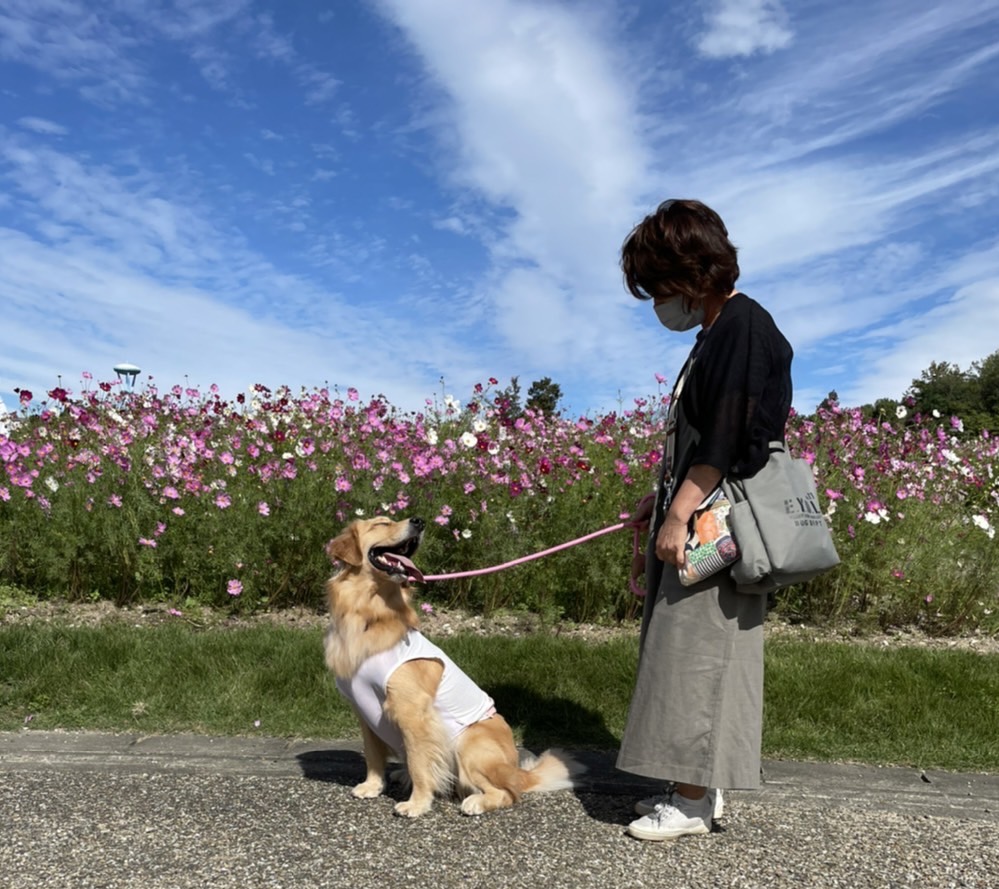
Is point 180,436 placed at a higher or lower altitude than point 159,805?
higher

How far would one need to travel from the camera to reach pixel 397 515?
6469 mm

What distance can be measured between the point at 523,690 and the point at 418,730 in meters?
1.44

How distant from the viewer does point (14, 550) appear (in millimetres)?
6652

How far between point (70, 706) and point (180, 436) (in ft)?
10.2

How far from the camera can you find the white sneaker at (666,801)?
323 cm

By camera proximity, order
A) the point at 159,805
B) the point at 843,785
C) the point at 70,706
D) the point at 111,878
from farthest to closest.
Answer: the point at 70,706 < the point at 843,785 < the point at 159,805 < the point at 111,878

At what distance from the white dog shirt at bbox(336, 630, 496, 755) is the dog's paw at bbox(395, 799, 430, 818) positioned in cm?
22

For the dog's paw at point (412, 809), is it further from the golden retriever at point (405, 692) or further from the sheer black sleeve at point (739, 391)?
the sheer black sleeve at point (739, 391)

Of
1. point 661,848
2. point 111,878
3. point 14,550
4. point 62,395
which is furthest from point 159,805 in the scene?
point 62,395

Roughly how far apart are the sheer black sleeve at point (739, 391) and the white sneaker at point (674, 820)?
1219mm

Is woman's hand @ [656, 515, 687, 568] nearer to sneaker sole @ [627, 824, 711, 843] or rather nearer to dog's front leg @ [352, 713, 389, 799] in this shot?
sneaker sole @ [627, 824, 711, 843]

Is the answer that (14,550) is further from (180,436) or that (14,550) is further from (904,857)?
(904,857)

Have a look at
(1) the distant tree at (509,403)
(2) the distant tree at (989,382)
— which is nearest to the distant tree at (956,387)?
(2) the distant tree at (989,382)

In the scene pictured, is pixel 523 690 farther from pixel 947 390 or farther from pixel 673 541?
pixel 947 390
